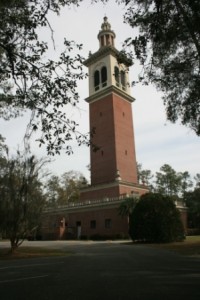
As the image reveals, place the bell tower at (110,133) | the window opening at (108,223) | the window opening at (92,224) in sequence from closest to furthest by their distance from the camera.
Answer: the window opening at (108,223) → the window opening at (92,224) → the bell tower at (110,133)

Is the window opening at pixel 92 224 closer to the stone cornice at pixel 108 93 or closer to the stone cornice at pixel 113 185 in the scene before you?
the stone cornice at pixel 113 185

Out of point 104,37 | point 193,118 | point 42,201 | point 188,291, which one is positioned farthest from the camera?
point 104,37

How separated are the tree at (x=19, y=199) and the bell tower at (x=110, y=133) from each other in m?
25.7

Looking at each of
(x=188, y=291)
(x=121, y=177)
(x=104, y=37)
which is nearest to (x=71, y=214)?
(x=121, y=177)

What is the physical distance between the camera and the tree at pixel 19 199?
76.8 feet

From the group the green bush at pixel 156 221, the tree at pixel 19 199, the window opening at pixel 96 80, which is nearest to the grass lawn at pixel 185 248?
the green bush at pixel 156 221

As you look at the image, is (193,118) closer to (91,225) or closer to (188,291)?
(188,291)

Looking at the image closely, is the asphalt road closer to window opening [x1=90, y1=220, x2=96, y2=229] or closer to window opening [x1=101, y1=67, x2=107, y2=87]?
window opening [x1=90, y1=220, x2=96, y2=229]

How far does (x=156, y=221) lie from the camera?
3422 cm

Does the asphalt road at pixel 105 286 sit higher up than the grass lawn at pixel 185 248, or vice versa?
the grass lawn at pixel 185 248

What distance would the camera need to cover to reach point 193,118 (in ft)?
56.5

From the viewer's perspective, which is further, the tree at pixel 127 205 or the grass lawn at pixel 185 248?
the tree at pixel 127 205

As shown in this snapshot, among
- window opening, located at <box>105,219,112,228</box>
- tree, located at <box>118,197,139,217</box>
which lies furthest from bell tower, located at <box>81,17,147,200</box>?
tree, located at <box>118,197,139,217</box>

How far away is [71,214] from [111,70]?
70.6 feet
